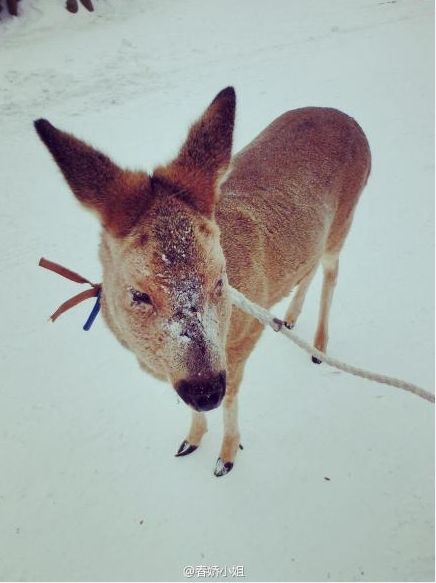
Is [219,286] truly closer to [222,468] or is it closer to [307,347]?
[307,347]

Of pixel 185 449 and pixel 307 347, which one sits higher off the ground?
pixel 307 347

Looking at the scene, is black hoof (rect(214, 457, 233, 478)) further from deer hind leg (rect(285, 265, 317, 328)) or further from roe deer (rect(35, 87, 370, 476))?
deer hind leg (rect(285, 265, 317, 328))

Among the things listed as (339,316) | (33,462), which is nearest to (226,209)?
(339,316)

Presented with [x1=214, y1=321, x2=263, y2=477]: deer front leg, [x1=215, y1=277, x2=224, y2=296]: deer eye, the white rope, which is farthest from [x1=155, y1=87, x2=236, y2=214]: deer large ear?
[x1=214, y1=321, x2=263, y2=477]: deer front leg

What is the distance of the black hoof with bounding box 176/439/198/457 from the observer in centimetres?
325

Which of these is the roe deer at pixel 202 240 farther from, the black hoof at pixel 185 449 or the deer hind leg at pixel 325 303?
the deer hind leg at pixel 325 303

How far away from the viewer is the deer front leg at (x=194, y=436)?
10.6ft

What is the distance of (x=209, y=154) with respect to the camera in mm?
2197

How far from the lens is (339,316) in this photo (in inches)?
168

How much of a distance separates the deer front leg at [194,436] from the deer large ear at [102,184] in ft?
5.67

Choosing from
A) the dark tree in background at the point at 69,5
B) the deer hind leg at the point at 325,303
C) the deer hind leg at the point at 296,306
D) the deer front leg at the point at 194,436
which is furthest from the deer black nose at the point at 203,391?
the dark tree in background at the point at 69,5

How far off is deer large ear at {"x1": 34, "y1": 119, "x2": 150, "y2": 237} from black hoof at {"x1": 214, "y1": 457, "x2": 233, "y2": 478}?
1938 mm

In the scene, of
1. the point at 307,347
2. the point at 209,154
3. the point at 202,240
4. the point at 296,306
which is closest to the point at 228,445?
the point at 307,347

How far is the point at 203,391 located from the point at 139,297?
1.64ft
